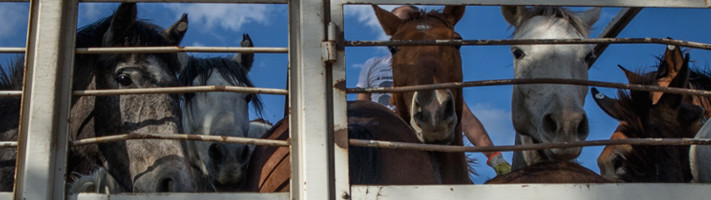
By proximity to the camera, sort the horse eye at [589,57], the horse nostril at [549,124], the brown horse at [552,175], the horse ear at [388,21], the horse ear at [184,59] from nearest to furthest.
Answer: the brown horse at [552,175]
the horse nostril at [549,124]
the horse eye at [589,57]
the horse ear at [388,21]
the horse ear at [184,59]

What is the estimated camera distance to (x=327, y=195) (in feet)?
6.73

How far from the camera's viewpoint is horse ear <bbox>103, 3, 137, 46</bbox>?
380cm

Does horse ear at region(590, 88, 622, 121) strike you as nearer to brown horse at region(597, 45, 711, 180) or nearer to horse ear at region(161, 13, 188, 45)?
brown horse at region(597, 45, 711, 180)

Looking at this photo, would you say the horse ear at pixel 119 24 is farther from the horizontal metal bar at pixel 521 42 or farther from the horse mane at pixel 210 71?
the horizontal metal bar at pixel 521 42

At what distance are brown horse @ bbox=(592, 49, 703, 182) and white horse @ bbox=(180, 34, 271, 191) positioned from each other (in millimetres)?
2414

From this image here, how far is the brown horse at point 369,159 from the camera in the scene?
319cm

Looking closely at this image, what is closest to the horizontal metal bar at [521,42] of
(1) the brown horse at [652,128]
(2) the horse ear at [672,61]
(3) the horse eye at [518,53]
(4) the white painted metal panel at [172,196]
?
(4) the white painted metal panel at [172,196]

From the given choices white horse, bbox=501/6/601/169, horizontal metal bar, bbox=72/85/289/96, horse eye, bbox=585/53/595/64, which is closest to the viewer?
horizontal metal bar, bbox=72/85/289/96

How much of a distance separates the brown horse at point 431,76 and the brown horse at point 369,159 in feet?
→ 0.55

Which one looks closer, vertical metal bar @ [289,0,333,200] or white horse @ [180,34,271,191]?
vertical metal bar @ [289,0,333,200]

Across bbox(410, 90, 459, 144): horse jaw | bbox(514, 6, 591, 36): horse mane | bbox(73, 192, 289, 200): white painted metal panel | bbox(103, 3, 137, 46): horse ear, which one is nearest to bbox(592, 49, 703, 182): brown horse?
bbox(514, 6, 591, 36): horse mane

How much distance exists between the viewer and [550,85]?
428cm

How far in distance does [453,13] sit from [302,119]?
2.90 metres

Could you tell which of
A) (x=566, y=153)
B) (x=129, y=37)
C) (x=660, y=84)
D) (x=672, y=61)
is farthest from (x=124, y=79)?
(x=672, y=61)
